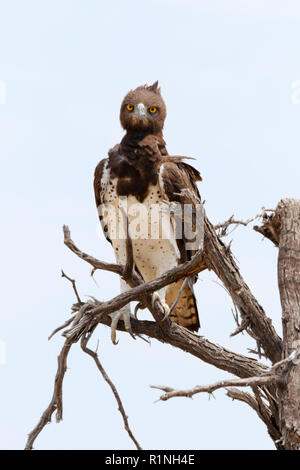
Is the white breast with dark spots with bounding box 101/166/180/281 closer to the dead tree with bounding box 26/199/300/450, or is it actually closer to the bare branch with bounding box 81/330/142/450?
the dead tree with bounding box 26/199/300/450

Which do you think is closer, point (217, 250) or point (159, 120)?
point (217, 250)

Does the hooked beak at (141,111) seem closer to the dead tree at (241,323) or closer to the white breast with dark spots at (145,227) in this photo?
the white breast with dark spots at (145,227)

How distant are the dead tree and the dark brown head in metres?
2.03

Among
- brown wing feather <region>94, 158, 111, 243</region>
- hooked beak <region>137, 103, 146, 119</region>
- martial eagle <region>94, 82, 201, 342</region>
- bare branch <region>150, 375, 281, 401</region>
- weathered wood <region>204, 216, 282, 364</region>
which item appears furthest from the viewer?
hooked beak <region>137, 103, 146, 119</region>

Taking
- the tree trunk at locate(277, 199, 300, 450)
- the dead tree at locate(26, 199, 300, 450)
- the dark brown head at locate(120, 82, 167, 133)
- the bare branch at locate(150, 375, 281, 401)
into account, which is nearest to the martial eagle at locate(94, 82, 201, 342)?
the dark brown head at locate(120, 82, 167, 133)

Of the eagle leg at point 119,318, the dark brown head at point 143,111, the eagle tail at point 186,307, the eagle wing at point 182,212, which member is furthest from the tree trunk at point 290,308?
the dark brown head at point 143,111

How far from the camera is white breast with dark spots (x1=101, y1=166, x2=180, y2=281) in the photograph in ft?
25.9

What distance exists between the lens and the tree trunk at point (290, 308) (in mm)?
6043

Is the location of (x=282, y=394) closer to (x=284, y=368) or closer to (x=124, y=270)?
(x=284, y=368)

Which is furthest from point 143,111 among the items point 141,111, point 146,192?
point 146,192

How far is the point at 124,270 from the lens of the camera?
640 cm

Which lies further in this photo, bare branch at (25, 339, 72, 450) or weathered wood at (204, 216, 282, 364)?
weathered wood at (204, 216, 282, 364)
